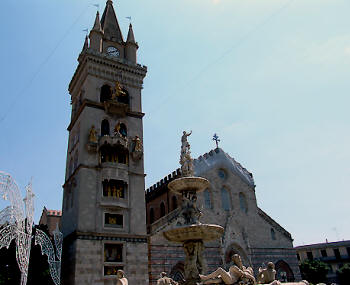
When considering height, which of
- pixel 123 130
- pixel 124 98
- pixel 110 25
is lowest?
pixel 123 130

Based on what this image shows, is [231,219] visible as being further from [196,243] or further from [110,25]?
[110,25]

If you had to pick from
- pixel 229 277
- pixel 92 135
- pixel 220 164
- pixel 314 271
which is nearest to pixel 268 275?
pixel 229 277

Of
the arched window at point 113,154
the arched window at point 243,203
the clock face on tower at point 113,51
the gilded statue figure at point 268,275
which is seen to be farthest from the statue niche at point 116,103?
the gilded statue figure at point 268,275

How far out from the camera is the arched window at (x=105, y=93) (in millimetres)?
33312

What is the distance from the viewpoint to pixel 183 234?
15.9m

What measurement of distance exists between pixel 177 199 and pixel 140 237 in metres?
7.23

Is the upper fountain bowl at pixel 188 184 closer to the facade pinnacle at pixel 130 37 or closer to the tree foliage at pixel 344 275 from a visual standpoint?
the facade pinnacle at pixel 130 37

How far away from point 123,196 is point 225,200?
11987mm

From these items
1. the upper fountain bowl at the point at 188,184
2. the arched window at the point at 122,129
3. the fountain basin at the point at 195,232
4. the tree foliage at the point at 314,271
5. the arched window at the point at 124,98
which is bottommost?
the tree foliage at the point at 314,271

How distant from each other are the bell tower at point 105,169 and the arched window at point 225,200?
9719 millimetres

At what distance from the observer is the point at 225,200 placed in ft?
119

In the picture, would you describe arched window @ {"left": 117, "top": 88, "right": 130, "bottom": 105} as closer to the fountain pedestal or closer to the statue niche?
the statue niche

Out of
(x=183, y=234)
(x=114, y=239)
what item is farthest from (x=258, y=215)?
(x=183, y=234)

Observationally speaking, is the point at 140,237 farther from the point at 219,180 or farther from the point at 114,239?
the point at 219,180
